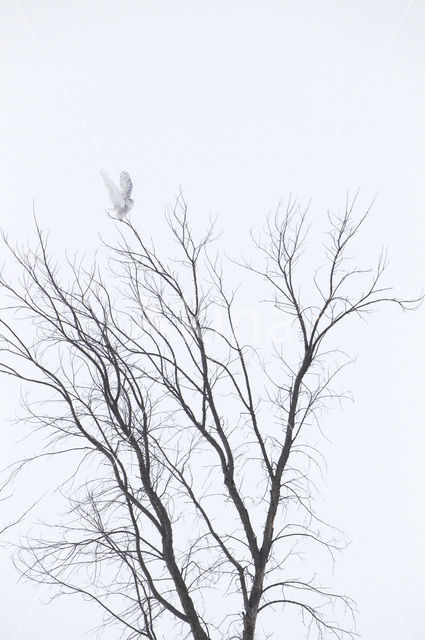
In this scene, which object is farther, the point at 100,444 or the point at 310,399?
the point at 310,399

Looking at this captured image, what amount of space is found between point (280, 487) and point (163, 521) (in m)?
0.86

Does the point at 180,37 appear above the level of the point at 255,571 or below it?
above

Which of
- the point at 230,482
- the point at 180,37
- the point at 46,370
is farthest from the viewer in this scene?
the point at 180,37

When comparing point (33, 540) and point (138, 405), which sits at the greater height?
point (138, 405)

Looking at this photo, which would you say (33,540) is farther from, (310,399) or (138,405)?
(310,399)

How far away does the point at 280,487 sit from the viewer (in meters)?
4.74

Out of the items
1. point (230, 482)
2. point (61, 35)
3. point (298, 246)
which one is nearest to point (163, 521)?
point (230, 482)

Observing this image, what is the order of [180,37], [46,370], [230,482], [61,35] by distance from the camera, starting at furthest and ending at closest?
[61,35] < [180,37] < [230,482] < [46,370]

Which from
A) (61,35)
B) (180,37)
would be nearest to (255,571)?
(180,37)

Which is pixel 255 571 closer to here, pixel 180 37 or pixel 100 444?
pixel 100 444

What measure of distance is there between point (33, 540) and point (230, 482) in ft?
4.66

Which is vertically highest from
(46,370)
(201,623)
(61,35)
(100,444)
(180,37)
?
(61,35)

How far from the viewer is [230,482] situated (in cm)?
477

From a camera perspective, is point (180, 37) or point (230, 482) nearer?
point (230, 482)
